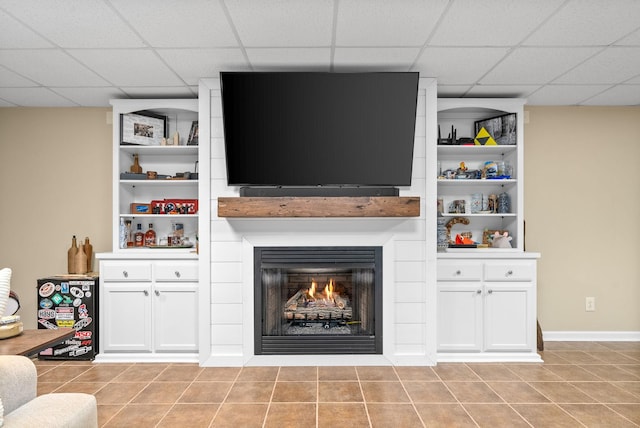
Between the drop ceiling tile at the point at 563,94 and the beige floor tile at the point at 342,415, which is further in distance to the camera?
the drop ceiling tile at the point at 563,94

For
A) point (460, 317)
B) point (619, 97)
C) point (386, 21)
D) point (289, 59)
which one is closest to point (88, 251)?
point (289, 59)

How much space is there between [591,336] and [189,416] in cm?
385

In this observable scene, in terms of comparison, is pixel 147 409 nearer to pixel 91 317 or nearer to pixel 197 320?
pixel 197 320

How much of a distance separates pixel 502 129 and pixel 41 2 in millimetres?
3539

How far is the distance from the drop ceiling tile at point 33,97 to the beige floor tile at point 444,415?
12.7ft

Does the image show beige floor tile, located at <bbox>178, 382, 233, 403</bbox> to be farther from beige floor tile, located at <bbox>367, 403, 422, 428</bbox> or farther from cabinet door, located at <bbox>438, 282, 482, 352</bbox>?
cabinet door, located at <bbox>438, 282, 482, 352</bbox>

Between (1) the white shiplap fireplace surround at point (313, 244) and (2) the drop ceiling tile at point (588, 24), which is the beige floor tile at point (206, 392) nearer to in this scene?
(1) the white shiplap fireplace surround at point (313, 244)

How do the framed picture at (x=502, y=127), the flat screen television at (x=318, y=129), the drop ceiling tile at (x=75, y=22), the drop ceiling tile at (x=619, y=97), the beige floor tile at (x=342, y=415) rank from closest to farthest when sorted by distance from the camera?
the drop ceiling tile at (x=75, y=22) → the beige floor tile at (x=342, y=415) → the flat screen television at (x=318, y=129) → the drop ceiling tile at (x=619, y=97) → the framed picture at (x=502, y=127)

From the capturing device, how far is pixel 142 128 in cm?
389

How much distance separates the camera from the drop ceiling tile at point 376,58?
9.71 feet

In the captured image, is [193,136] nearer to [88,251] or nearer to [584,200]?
[88,251]

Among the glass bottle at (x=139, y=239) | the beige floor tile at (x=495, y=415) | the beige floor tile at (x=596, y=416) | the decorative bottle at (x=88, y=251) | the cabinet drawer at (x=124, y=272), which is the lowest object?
the beige floor tile at (x=596, y=416)

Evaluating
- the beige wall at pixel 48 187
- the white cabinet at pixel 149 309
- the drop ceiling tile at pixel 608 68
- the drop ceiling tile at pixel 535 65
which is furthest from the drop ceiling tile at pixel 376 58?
the beige wall at pixel 48 187

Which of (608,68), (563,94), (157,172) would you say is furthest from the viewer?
(157,172)
